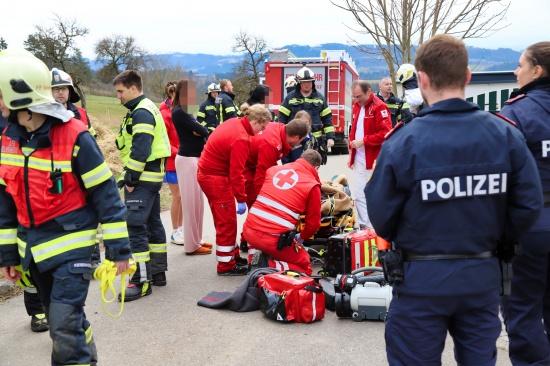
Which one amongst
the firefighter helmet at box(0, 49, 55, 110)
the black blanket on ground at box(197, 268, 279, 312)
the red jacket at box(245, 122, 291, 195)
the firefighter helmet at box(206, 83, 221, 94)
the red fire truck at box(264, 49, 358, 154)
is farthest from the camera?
the red fire truck at box(264, 49, 358, 154)

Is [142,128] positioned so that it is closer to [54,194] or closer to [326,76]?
[54,194]

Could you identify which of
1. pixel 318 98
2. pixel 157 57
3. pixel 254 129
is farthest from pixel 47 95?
pixel 157 57

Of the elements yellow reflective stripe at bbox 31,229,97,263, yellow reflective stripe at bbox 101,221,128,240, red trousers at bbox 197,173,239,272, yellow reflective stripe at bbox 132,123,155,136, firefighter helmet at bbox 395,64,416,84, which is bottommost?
red trousers at bbox 197,173,239,272

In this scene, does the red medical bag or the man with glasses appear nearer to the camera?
the red medical bag

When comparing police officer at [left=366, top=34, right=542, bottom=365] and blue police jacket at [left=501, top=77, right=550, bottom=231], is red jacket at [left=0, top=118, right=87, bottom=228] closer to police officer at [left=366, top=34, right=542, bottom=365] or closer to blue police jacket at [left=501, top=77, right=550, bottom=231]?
police officer at [left=366, top=34, right=542, bottom=365]

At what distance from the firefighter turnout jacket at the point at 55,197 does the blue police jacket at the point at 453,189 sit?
5.28 feet

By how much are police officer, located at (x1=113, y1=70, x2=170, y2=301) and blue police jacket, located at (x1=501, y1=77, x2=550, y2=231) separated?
10.9ft

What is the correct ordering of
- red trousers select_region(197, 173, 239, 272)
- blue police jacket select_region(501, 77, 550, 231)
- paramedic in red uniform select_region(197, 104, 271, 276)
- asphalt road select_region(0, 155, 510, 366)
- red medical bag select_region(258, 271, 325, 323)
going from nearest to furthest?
1. blue police jacket select_region(501, 77, 550, 231)
2. asphalt road select_region(0, 155, 510, 366)
3. red medical bag select_region(258, 271, 325, 323)
4. paramedic in red uniform select_region(197, 104, 271, 276)
5. red trousers select_region(197, 173, 239, 272)

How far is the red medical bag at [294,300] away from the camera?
192 inches

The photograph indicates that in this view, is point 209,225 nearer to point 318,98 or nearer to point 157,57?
point 318,98

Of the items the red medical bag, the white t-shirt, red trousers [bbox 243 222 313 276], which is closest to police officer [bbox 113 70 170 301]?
red trousers [bbox 243 222 313 276]

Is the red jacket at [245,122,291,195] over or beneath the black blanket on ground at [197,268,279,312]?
over

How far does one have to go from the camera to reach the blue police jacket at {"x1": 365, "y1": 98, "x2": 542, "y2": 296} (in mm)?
2475

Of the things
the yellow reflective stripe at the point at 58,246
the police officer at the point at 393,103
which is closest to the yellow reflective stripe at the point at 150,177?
the yellow reflective stripe at the point at 58,246
